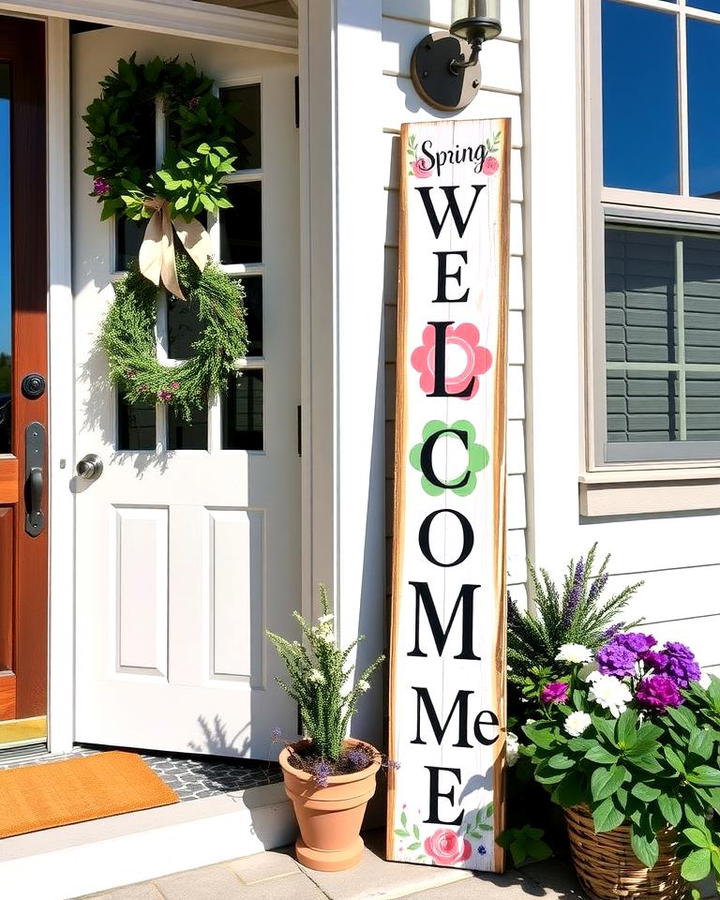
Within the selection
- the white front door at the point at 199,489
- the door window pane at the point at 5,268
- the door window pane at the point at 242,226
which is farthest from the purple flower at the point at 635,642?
the door window pane at the point at 5,268

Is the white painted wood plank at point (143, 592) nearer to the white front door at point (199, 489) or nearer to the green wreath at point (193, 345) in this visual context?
the white front door at point (199, 489)

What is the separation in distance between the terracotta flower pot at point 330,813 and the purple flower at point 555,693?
1.43ft

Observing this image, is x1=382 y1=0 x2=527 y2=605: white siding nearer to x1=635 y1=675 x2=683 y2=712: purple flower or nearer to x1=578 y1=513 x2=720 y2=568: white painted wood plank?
x1=578 y1=513 x2=720 y2=568: white painted wood plank

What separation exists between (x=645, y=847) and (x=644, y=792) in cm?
11

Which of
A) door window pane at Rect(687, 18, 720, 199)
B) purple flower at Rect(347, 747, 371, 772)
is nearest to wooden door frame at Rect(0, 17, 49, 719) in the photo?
purple flower at Rect(347, 747, 371, 772)

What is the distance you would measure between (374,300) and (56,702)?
151 cm

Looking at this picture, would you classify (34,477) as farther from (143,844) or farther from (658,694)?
(658,694)

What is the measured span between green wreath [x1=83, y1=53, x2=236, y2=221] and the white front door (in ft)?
0.27

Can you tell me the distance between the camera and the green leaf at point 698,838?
179cm

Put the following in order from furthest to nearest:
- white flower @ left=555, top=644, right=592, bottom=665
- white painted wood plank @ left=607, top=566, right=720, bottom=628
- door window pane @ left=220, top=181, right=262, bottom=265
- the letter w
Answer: white painted wood plank @ left=607, top=566, right=720, bottom=628 → door window pane @ left=220, top=181, right=262, bottom=265 → the letter w → white flower @ left=555, top=644, right=592, bottom=665

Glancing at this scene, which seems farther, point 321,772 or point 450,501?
point 450,501

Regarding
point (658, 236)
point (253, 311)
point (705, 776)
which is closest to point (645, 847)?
point (705, 776)

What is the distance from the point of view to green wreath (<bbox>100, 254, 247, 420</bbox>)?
2.41 meters

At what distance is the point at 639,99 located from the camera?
263 cm
